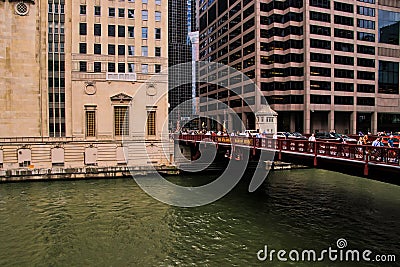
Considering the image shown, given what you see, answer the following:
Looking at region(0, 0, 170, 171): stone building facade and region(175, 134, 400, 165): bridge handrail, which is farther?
region(0, 0, 170, 171): stone building facade

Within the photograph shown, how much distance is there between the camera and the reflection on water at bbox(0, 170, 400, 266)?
1761 centimetres

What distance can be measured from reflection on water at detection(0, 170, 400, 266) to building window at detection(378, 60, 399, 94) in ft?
203

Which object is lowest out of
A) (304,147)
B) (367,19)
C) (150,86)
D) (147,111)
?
(304,147)

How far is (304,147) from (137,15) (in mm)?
35491

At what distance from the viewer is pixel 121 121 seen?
157 feet

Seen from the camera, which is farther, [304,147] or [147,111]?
[147,111]

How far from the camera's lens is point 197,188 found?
36344 millimetres

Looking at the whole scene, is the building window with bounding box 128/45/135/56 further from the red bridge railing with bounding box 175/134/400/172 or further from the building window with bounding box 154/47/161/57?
the red bridge railing with bounding box 175/134/400/172

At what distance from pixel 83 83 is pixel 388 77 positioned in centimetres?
7757

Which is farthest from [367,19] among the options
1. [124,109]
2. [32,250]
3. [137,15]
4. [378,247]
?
[32,250]

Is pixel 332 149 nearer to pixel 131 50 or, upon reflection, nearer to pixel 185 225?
pixel 185 225

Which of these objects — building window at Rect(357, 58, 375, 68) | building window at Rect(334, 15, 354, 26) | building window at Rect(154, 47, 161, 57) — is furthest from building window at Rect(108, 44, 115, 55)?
building window at Rect(357, 58, 375, 68)

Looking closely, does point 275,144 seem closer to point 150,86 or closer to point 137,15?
point 150,86

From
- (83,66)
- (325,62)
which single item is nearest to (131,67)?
(83,66)
